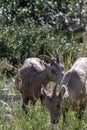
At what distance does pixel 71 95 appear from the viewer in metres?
7.94

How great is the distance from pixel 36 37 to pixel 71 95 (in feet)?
29.8

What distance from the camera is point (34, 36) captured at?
16.9 m

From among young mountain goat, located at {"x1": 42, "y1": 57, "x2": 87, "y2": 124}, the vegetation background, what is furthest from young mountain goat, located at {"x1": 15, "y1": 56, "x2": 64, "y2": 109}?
young mountain goat, located at {"x1": 42, "y1": 57, "x2": 87, "y2": 124}

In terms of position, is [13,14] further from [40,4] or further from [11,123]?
[11,123]

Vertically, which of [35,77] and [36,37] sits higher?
[36,37]

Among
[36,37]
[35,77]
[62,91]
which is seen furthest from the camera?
[36,37]

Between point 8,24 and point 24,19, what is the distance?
1.28 m

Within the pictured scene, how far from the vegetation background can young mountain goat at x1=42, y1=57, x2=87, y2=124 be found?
630 mm

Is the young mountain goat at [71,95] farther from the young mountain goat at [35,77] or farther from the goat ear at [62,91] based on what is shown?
the young mountain goat at [35,77]

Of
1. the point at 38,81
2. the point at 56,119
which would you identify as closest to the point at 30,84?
the point at 38,81

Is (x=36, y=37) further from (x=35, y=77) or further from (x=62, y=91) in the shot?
(x=62, y=91)

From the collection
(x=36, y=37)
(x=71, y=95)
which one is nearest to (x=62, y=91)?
(x=71, y=95)

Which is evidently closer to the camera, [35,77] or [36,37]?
[35,77]

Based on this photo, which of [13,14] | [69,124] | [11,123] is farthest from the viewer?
[13,14]
